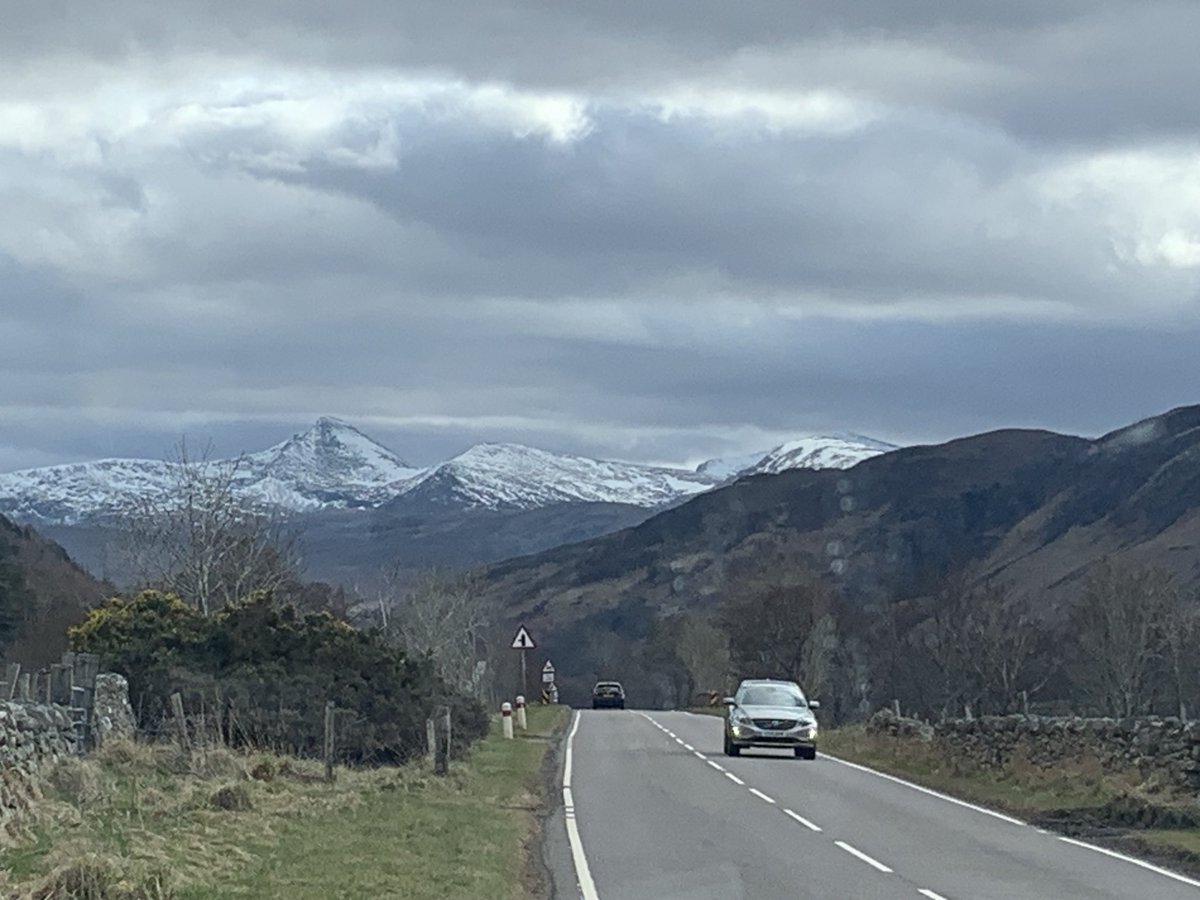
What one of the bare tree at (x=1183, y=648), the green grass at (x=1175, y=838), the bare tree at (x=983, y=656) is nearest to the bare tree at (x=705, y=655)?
the bare tree at (x=983, y=656)

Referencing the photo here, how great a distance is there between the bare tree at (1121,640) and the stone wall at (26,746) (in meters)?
53.8

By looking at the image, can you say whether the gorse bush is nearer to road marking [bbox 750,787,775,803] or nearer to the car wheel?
the car wheel

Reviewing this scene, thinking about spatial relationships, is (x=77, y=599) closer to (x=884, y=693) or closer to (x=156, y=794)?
(x=884, y=693)

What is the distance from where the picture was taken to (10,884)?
45.7 ft

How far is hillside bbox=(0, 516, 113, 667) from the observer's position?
57.8m

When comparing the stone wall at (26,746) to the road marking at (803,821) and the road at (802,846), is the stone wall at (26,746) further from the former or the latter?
the road marking at (803,821)

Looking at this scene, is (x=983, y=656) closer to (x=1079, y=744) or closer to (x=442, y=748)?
(x=1079, y=744)

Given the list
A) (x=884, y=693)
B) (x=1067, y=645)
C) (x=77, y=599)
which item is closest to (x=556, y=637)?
(x=884, y=693)

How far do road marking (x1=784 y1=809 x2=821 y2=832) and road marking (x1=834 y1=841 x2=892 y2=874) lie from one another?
173 centimetres

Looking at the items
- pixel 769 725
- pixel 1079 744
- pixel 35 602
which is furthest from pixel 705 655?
pixel 1079 744

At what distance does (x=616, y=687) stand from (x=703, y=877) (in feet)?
238

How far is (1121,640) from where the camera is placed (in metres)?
76.2

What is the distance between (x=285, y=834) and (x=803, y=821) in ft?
25.7

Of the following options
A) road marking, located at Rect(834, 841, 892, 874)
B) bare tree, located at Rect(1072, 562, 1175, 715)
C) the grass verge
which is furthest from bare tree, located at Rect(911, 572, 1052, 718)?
road marking, located at Rect(834, 841, 892, 874)
